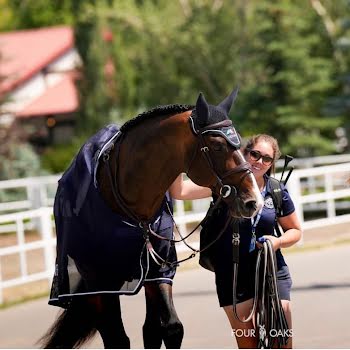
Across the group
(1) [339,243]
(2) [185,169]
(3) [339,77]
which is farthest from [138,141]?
(3) [339,77]

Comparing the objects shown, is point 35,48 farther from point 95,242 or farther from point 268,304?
point 268,304

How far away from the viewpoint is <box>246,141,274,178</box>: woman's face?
259 inches

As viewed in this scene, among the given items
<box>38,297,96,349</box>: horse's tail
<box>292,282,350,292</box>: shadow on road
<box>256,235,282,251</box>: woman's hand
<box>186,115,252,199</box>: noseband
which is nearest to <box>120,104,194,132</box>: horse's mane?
<box>186,115,252,199</box>: noseband

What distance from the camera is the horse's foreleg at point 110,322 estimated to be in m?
6.73

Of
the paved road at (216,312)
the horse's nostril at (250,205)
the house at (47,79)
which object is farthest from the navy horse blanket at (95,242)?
the house at (47,79)

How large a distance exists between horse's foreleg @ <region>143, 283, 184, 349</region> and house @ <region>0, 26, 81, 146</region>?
4341 cm

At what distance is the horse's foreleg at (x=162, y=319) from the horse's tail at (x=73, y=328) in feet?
1.12

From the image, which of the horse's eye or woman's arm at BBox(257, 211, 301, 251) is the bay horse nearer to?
the horse's eye

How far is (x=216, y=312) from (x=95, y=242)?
4.45 meters

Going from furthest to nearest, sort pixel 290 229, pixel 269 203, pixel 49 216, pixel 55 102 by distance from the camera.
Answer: pixel 55 102, pixel 49 216, pixel 290 229, pixel 269 203

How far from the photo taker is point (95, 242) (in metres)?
6.57

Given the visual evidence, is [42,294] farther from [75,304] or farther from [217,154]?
[217,154]

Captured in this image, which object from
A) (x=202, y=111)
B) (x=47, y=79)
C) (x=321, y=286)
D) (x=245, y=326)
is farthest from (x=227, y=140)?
(x=47, y=79)

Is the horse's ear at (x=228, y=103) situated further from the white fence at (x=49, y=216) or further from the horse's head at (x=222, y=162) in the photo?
the white fence at (x=49, y=216)
